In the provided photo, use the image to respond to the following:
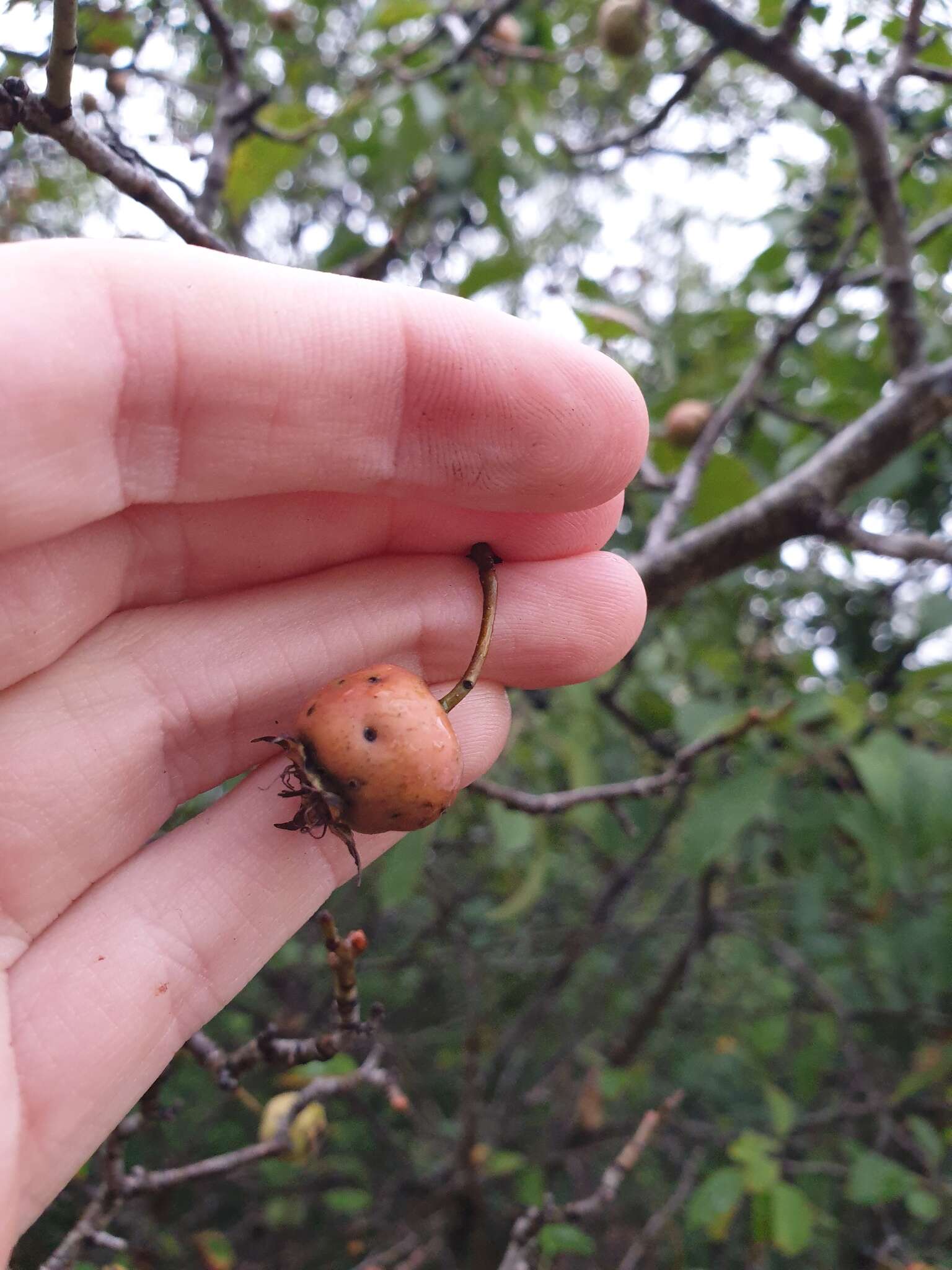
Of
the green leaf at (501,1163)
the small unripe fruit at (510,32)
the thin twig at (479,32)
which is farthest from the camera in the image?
the small unripe fruit at (510,32)

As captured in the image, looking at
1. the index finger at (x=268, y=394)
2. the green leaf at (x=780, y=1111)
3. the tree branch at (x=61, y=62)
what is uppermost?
the tree branch at (x=61, y=62)

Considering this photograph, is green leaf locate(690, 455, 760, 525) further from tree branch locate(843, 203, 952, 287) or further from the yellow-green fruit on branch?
the yellow-green fruit on branch

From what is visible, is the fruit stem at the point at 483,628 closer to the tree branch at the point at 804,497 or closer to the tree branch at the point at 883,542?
the tree branch at the point at 804,497

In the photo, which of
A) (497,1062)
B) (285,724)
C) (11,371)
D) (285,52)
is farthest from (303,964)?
(285,52)

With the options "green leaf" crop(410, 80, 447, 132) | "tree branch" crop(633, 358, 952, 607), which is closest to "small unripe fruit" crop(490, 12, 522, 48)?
"green leaf" crop(410, 80, 447, 132)

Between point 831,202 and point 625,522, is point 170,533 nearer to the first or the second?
point 625,522

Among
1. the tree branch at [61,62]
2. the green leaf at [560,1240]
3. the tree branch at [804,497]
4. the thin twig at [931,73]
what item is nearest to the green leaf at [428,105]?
the thin twig at [931,73]
